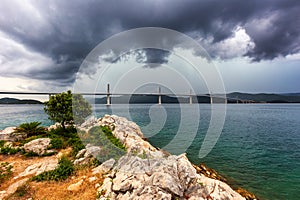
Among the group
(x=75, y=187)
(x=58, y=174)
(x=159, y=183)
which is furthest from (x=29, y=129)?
(x=159, y=183)

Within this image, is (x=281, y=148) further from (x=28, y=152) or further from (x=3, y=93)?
(x=3, y=93)

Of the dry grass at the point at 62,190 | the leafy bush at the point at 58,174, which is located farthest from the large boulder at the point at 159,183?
the leafy bush at the point at 58,174

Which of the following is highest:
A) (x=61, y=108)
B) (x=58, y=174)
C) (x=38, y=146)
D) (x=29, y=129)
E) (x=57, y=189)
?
(x=61, y=108)

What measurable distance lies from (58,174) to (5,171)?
11.6 ft

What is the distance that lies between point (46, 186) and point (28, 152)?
5959 mm

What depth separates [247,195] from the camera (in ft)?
37.8

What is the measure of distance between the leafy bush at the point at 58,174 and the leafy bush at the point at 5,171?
6.10 ft

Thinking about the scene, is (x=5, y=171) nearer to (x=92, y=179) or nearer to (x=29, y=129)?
(x=92, y=179)

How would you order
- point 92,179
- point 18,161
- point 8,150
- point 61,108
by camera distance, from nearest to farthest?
point 92,179 → point 18,161 → point 8,150 → point 61,108

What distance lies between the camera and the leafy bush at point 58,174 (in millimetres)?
9712

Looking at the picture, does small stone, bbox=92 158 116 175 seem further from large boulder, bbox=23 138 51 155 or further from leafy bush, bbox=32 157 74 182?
large boulder, bbox=23 138 51 155

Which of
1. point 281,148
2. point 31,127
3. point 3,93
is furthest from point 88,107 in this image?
point 3,93

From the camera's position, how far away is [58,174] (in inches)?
393

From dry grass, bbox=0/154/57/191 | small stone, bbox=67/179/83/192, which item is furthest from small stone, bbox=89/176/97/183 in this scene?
dry grass, bbox=0/154/57/191
